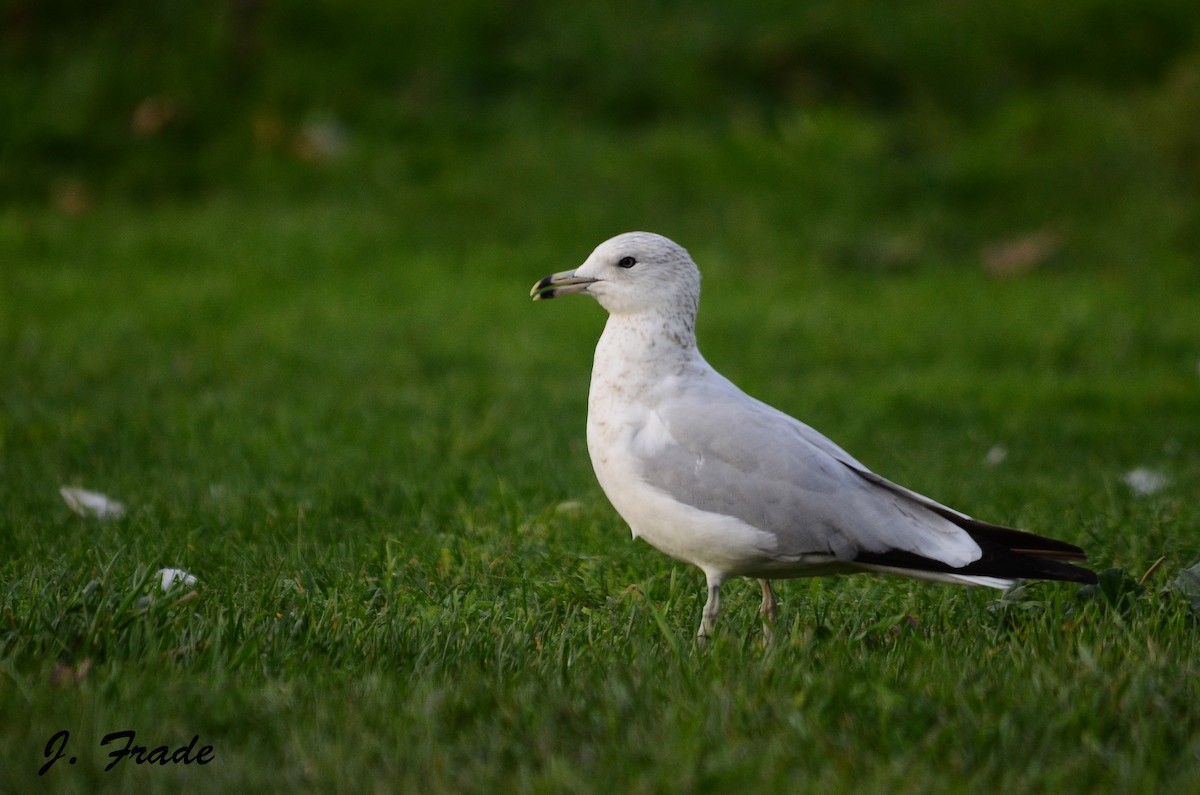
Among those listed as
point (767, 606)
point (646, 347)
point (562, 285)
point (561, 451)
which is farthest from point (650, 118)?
point (767, 606)

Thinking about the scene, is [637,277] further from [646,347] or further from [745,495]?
[745,495]

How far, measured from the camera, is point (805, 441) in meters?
4.08

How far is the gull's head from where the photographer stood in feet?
14.2

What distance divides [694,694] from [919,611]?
4.35 feet

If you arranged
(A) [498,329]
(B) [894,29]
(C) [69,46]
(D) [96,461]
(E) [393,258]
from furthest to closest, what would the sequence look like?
(B) [894,29] → (C) [69,46] → (E) [393,258] → (A) [498,329] → (D) [96,461]

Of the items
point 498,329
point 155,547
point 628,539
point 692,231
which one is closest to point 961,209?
point 692,231

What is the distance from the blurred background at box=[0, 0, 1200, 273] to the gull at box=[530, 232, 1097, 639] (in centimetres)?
724

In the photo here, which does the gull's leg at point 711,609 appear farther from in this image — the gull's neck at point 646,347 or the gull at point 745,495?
the gull's neck at point 646,347

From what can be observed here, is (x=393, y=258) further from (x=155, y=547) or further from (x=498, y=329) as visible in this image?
(x=155, y=547)

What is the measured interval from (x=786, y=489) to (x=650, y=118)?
10344mm
